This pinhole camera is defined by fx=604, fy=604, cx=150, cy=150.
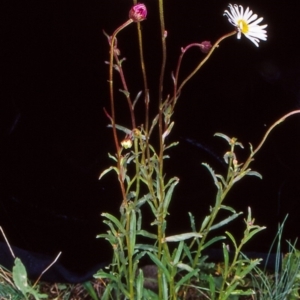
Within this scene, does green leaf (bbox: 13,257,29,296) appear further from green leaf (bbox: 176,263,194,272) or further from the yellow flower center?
the yellow flower center

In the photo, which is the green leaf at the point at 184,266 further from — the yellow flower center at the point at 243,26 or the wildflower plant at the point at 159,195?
the yellow flower center at the point at 243,26

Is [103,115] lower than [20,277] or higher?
higher

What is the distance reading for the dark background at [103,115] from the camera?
1.14 meters

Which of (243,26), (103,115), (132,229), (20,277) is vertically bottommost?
(20,277)

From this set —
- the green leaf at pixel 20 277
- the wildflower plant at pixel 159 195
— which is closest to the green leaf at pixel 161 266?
the wildflower plant at pixel 159 195

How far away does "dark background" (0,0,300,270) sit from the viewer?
1140 millimetres

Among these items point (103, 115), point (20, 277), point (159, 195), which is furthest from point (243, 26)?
point (20, 277)

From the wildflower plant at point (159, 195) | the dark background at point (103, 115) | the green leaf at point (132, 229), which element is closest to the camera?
the wildflower plant at point (159, 195)

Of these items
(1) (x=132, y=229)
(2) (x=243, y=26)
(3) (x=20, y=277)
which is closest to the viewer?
(2) (x=243, y=26)

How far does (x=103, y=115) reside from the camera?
124 centimetres

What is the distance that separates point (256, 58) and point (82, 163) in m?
0.42

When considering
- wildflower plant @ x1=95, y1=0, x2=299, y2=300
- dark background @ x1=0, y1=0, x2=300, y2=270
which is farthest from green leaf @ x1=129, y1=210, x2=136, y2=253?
dark background @ x1=0, y1=0, x2=300, y2=270

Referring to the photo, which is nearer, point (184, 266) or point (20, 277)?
point (184, 266)

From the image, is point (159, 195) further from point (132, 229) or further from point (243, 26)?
point (243, 26)
